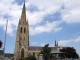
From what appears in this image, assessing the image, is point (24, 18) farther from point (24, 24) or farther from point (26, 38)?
point (26, 38)

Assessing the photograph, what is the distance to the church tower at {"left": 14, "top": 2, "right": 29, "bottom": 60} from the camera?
12250 cm

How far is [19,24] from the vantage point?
13088 cm

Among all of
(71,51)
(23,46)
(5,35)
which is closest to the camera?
(5,35)

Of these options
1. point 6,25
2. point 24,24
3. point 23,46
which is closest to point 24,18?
point 24,24

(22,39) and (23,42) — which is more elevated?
(22,39)

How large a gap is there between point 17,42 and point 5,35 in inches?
3245

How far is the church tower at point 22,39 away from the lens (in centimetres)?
12250

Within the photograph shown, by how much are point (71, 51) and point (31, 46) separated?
58.2 m

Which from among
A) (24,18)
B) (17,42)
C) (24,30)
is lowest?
(17,42)

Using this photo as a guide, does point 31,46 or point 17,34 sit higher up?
point 17,34

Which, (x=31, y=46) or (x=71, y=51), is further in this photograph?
(x=31, y=46)

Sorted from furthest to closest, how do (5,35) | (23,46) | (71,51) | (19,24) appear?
1. (19,24)
2. (23,46)
3. (71,51)
4. (5,35)

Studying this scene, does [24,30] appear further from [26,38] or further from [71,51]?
[71,51]

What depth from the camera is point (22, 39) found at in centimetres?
12606
